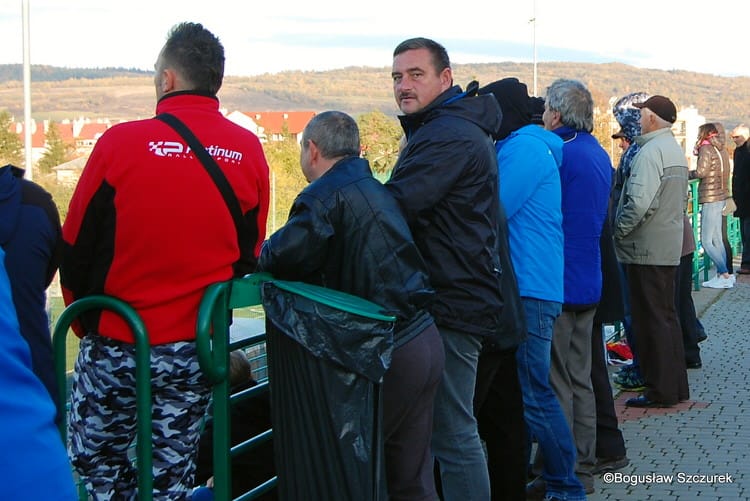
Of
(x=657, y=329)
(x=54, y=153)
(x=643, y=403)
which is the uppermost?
(x=657, y=329)

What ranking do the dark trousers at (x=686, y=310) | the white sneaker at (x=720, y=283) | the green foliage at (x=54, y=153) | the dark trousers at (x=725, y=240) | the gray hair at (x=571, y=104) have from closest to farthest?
the gray hair at (x=571, y=104) → the dark trousers at (x=686, y=310) → the white sneaker at (x=720, y=283) → the dark trousers at (x=725, y=240) → the green foliage at (x=54, y=153)

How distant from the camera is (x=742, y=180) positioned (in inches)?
562

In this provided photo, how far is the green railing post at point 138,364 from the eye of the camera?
3.02 m

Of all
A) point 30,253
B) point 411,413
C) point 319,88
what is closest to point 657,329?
point 411,413

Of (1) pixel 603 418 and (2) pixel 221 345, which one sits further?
(1) pixel 603 418

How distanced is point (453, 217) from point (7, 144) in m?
80.2

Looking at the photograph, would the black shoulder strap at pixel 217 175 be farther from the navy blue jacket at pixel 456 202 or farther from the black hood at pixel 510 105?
the black hood at pixel 510 105

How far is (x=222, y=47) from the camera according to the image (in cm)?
334

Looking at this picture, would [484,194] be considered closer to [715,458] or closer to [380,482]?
[380,482]

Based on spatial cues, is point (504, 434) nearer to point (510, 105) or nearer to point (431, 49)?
point (510, 105)

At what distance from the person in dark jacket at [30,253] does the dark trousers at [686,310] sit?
613cm

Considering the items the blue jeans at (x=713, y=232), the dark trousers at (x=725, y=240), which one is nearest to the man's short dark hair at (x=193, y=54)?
the blue jeans at (x=713, y=232)

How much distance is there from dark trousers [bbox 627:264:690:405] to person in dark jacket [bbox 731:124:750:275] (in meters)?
8.17

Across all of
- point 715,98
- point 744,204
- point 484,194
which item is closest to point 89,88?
point 715,98
